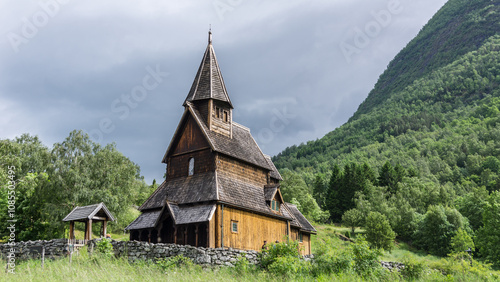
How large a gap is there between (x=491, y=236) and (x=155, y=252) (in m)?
51.4

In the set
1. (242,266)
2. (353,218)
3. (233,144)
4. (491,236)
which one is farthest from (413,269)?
(353,218)

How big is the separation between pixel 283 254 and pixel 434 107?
189 meters

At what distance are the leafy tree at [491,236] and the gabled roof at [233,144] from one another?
38.2 metres

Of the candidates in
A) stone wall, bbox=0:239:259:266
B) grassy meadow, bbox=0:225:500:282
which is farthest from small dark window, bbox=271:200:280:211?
grassy meadow, bbox=0:225:500:282

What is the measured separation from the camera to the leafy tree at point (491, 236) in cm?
5796

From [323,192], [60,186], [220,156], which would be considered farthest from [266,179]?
[323,192]

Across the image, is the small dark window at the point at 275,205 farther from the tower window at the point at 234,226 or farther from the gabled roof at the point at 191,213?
the gabled roof at the point at 191,213

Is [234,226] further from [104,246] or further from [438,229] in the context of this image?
[438,229]

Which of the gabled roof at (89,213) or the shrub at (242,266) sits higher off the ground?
the gabled roof at (89,213)

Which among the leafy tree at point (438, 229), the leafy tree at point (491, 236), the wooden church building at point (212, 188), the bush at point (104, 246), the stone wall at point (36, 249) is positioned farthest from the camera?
the leafy tree at point (438, 229)

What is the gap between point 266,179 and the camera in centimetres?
3628

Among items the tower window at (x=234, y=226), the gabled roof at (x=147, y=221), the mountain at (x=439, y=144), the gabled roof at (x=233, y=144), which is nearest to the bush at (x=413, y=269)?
the tower window at (x=234, y=226)

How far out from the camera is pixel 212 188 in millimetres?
30266

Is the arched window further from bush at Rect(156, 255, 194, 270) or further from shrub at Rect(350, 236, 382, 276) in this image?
shrub at Rect(350, 236, 382, 276)
